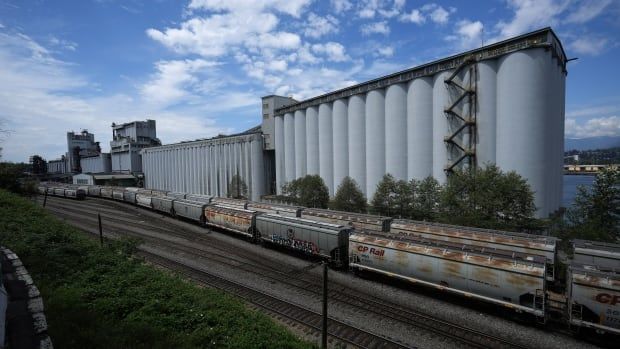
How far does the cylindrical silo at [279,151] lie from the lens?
73.4m

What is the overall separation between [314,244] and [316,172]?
39.9m

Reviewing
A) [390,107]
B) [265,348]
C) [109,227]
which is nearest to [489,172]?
[390,107]

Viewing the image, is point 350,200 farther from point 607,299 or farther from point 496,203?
point 607,299

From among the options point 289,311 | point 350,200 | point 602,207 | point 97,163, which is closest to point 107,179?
point 97,163

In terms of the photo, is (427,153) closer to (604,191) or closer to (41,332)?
(604,191)

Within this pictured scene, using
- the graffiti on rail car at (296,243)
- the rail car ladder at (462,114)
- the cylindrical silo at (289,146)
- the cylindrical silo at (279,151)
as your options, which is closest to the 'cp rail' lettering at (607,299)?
the graffiti on rail car at (296,243)

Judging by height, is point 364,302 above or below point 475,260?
below

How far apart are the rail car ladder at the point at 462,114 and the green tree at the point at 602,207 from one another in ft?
41.2

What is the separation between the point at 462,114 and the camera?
42.3m

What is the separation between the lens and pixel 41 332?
883 centimetres

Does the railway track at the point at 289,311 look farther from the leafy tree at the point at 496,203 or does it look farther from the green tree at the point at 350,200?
the green tree at the point at 350,200

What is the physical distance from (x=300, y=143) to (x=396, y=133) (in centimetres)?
2480

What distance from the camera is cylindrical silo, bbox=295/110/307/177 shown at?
2694 inches

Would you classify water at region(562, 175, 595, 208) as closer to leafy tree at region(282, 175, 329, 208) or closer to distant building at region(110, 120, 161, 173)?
leafy tree at region(282, 175, 329, 208)
